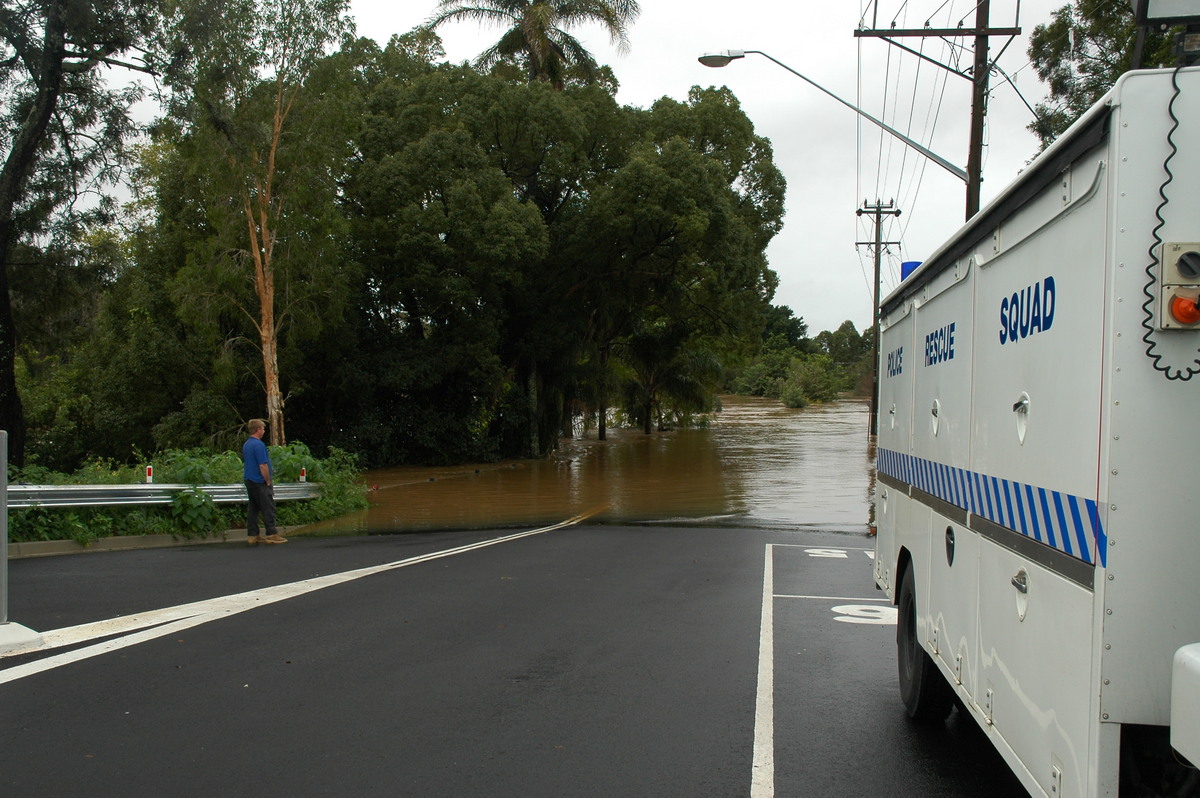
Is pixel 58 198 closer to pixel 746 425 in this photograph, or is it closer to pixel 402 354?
pixel 402 354

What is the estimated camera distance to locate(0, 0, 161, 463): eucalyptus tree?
68.8 ft

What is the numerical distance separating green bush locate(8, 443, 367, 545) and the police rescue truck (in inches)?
498

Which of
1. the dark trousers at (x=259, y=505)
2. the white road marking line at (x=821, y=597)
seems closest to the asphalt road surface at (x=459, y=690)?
the white road marking line at (x=821, y=597)

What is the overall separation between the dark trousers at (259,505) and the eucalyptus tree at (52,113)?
10.5 metres

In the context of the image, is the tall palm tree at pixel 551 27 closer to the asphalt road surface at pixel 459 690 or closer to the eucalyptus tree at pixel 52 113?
the eucalyptus tree at pixel 52 113

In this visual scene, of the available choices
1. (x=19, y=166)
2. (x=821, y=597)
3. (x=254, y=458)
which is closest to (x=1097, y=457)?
(x=821, y=597)

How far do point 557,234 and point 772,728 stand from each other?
30704mm

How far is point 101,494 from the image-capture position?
1391cm

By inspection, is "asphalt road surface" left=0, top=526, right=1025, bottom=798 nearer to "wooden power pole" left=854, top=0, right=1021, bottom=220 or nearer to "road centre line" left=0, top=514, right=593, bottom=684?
"road centre line" left=0, top=514, right=593, bottom=684

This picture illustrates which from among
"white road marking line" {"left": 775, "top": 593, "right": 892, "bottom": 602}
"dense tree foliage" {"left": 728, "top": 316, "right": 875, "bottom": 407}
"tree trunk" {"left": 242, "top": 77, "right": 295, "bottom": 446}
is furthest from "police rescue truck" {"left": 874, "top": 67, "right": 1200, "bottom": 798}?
"dense tree foliage" {"left": 728, "top": 316, "right": 875, "bottom": 407}

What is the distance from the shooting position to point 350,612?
8797 millimetres

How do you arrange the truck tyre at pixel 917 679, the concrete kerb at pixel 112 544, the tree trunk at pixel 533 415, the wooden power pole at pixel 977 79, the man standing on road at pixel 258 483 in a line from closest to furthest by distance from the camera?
Answer: the truck tyre at pixel 917 679 → the concrete kerb at pixel 112 544 → the man standing on road at pixel 258 483 → the wooden power pole at pixel 977 79 → the tree trunk at pixel 533 415

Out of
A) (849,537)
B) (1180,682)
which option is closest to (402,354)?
(849,537)

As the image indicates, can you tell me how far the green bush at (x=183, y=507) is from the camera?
1355 centimetres
